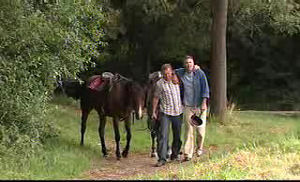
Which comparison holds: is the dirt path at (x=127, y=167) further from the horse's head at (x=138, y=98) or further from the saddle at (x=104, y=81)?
the saddle at (x=104, y=81)

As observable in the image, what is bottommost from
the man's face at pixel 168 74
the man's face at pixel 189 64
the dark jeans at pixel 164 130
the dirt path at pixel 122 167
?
the dirt path at pixel 122 167

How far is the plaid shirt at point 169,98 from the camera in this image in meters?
10.1

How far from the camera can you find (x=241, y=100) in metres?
27.5

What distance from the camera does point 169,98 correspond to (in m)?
10.2

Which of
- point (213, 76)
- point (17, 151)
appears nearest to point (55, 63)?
point (17, 151)

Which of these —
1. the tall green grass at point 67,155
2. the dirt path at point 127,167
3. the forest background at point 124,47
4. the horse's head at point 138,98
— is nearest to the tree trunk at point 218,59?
the forest background at point 124,47

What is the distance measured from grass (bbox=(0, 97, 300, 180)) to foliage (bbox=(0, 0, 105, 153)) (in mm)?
693

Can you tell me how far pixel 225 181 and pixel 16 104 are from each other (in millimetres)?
4799

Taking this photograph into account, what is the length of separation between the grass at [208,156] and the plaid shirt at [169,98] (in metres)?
1.14

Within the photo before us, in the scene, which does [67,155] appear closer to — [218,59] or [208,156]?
[208,156]

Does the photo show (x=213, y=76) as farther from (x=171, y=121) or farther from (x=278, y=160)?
(x=278, y=160)

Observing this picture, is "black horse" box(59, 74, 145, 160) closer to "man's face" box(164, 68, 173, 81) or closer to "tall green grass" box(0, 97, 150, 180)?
"tall green grass" box(0, 97, 150, 180)

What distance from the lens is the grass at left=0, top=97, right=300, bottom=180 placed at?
777 centimetres

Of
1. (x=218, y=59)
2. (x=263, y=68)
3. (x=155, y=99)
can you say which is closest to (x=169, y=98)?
(x=155, y=99)
